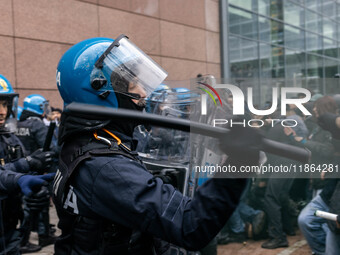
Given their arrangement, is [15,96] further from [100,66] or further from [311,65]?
[311,65]

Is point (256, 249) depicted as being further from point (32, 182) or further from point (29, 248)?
point (32, 182)

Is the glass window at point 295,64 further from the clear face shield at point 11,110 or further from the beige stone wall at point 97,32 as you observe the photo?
the clear face shield at point 11,110

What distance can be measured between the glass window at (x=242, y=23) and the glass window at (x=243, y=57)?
0.25m

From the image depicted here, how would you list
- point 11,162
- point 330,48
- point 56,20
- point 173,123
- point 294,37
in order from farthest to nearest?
point 330,48 < point 294,37 < point 56,20 < point 11,162 < point 173,123

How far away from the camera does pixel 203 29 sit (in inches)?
450

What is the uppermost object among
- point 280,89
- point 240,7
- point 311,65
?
point 240,7

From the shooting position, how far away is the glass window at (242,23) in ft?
40.3

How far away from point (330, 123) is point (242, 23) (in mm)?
10133

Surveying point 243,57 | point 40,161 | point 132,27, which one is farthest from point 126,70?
point 243,57

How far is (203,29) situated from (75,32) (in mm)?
4520

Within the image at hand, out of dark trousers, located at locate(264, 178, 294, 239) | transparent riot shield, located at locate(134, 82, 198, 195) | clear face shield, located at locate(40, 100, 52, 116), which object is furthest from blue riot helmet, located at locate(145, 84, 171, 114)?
clear face shield, located at locate(40, 100, 52, 116)

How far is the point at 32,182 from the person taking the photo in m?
2.48

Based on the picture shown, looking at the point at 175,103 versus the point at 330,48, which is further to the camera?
the point at 330,48

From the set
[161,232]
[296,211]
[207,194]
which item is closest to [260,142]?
[207,194]
